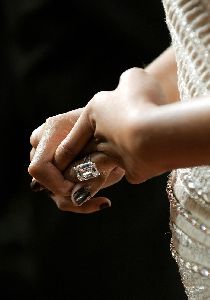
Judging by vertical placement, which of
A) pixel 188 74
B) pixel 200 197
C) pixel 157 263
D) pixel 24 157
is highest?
pixel 188 74

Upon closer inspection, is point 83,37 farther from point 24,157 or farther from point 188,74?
point 188,74

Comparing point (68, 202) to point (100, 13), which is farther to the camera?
point (100, 13)

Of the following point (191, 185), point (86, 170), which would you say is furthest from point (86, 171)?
point (191, 185)

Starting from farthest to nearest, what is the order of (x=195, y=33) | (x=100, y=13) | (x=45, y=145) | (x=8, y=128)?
(x=8, y=128)
(x=100, y=13)
(x=45, y=145)
(x=195, y=33)

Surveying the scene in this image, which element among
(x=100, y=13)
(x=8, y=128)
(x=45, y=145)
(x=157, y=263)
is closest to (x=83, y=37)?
(x=100, y=13)

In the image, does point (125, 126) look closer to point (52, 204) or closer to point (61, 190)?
point (61, 190)

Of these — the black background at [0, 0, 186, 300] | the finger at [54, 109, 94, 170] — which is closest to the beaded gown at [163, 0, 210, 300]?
the finger at [54, 109, 94, 170]

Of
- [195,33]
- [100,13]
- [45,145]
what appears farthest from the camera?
[100,13]

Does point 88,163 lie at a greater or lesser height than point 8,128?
greater
